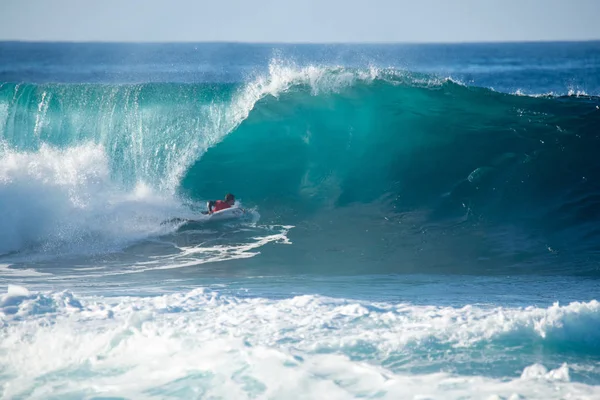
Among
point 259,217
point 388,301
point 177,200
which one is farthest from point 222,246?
point 388,301

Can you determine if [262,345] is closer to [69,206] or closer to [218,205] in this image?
[218,205]

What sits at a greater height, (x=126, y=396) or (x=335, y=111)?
(x=335, y=111)

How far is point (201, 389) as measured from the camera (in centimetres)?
446

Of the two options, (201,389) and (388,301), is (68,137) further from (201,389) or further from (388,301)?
(201,389)

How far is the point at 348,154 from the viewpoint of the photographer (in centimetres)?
1302

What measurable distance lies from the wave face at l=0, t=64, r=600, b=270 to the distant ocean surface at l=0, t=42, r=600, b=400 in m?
0.05

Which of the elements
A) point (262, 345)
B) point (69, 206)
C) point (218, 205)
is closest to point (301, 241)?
point (218, 205)

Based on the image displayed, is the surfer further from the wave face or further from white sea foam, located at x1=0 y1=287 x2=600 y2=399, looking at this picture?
white sea foam, located at x1=0 y1=287 x2=600 y2=399

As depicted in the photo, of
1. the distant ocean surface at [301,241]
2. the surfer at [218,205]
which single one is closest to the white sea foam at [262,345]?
the distant ocean surface at [301,241]

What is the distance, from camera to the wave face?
1028cm

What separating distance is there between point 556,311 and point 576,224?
196 inches

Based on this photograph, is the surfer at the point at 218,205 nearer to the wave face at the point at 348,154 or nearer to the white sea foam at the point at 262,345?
the wave face at the point at 348,154

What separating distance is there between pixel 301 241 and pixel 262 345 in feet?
16.0

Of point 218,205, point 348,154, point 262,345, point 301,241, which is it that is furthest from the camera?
point 348,154
